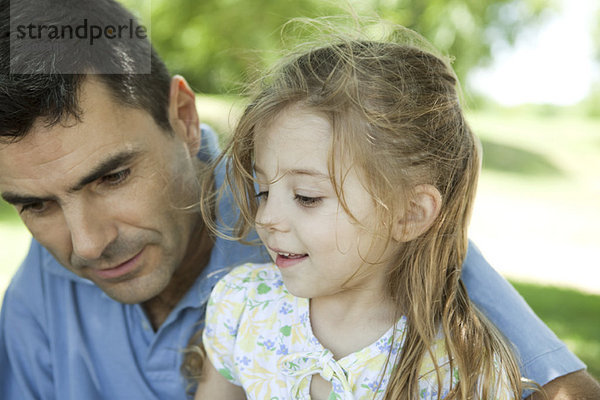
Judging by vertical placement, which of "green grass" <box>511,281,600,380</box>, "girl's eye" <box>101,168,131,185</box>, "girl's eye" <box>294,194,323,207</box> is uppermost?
"girl's eye" <box>101,168,131,185</box>

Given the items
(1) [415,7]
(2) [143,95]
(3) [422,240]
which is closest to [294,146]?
(3) [422,240]

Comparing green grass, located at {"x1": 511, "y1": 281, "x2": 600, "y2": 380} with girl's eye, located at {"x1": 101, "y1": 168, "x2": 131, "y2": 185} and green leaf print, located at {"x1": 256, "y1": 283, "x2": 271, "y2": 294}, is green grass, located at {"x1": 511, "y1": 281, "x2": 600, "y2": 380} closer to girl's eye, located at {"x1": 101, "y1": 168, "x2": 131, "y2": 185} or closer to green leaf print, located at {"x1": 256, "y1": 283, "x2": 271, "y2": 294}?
green leaf print, located at {"x1": 256, "y1": 283, "x2": 271, "y2": 294}

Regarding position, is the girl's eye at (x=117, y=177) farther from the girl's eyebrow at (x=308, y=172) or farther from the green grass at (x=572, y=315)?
the green grass at (x=572, y=315)

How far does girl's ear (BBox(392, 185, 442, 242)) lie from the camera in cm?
178

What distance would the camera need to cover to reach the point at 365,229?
1.75m

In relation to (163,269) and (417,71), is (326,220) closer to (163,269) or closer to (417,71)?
(417,71)

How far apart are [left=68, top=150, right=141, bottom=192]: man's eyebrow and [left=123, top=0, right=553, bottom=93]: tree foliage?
4.33m

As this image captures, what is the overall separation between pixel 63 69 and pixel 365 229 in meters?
1.03

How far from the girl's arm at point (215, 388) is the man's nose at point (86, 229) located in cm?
49

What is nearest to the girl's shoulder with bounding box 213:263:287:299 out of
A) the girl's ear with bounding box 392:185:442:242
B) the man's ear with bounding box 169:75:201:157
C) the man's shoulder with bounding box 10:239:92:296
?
the girl's ear with bounding box 392:185:442:242

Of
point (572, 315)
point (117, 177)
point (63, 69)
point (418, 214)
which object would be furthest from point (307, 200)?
point (572, 315)

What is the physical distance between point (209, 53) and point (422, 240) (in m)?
9.03

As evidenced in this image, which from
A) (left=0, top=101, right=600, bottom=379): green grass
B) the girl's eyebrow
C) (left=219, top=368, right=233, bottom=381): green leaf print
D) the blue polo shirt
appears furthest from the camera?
(left=0, top=101, right=600, bottom=379): green grass

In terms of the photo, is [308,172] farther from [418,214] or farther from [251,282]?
[251,282]
